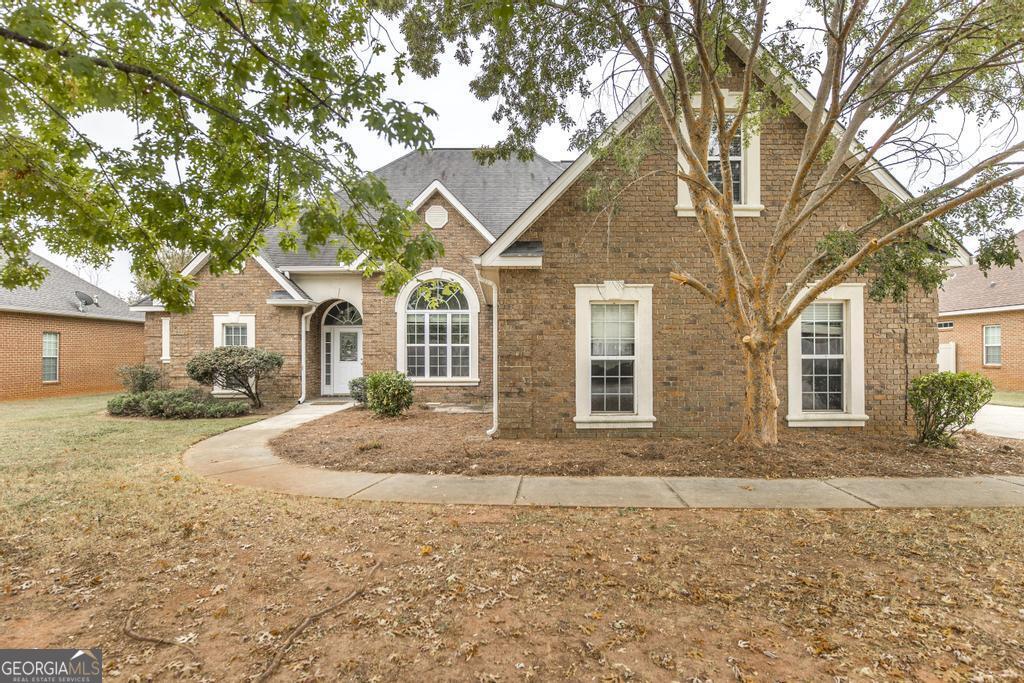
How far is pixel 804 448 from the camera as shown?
735 cm

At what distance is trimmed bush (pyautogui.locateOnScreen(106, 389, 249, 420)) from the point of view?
12.0 m

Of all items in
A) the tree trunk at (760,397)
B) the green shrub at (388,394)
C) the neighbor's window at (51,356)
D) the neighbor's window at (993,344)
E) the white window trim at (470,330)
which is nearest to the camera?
the tree trunk at (760,397)

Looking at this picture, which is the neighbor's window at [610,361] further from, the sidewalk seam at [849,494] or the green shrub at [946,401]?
the green shrub at [946,401]

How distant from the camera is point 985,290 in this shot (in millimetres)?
20234

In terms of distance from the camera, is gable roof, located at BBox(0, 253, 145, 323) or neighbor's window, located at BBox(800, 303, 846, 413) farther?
gable roof, located at BBox(0, 253, 145, 323)

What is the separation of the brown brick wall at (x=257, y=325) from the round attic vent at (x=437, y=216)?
16.5 feet

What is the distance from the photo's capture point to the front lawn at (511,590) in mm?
2668

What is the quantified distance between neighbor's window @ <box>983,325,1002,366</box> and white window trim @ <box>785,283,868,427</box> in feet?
56.3

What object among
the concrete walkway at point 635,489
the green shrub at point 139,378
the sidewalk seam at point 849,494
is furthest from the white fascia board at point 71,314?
the sidewalk seam at point 849,494

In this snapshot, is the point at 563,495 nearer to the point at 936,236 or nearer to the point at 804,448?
the point at 804,448

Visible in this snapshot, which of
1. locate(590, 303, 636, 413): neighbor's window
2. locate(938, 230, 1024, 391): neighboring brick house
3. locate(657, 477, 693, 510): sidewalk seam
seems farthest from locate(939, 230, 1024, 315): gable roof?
locate(657, 477, 693, 510): sidewalk seam

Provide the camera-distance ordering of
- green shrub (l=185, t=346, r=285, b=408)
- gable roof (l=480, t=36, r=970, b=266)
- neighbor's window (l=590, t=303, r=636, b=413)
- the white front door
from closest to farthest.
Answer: gable roof (l=480, t=36, r=970, b=266) < neighbor's window (l=590, t=303, r=636, b=413) < green shrub (l=185, t=346, r=285, b=408) < the white front door

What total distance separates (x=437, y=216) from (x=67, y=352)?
1637 centimetres

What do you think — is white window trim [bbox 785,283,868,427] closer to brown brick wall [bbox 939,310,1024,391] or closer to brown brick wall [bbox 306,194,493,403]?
brown brick wall [bbox 306,194,493,403]
